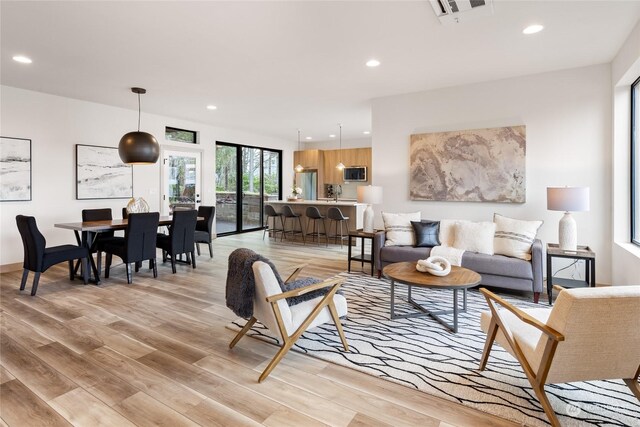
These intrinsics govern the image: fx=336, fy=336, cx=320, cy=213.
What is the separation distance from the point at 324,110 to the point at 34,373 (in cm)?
570

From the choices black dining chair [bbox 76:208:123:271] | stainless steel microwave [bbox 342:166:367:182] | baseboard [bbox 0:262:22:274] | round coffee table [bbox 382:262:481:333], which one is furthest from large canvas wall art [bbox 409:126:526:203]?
baseboard [bbox 0:262:22:274]

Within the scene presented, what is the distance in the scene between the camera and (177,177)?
7559 millimetres

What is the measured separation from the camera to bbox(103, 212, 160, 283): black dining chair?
14.4 feet

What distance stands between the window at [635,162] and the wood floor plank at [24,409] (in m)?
5.39

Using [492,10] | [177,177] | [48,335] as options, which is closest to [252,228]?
[177,177]

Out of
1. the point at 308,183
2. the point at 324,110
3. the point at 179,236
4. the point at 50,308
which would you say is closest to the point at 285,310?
the point at 50,308

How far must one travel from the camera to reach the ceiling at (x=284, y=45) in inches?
114

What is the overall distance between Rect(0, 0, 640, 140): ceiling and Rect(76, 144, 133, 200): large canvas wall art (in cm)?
96

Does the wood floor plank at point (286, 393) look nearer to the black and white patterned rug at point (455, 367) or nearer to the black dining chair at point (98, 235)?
the black and white patterned rug at point (455, 367)

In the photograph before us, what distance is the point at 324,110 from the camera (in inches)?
260

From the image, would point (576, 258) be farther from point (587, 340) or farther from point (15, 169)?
point (15, 169)

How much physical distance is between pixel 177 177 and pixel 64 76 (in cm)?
322

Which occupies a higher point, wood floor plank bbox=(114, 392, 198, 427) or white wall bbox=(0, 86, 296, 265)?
white wall bbox=(0, 86, 296, 265)

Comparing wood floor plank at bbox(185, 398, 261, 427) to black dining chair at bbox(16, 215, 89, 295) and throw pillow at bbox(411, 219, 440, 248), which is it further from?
throw pillow at bbox(411, 219, 440, 248)
